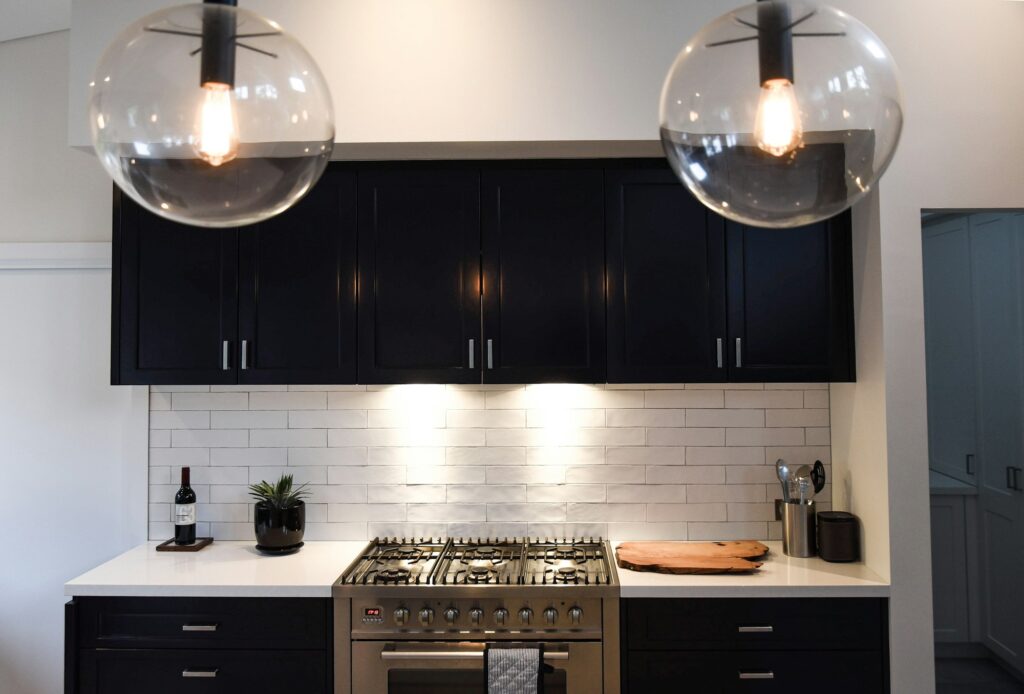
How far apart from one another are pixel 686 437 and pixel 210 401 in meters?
2.10

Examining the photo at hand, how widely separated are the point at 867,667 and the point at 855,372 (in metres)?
1.09

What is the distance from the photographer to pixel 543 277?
3.07 meters

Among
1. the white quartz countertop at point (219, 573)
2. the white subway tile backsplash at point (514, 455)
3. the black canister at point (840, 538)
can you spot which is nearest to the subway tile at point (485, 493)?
the white subway tile backsplash at point (514, 455)

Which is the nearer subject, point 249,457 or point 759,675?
point 759,675

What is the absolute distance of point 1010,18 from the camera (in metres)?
2.85

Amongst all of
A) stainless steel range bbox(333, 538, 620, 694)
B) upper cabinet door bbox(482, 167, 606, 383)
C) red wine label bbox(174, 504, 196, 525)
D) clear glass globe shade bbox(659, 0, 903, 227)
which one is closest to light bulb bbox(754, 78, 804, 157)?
clear glass globe shade bbox(659, 0, 903, 227)

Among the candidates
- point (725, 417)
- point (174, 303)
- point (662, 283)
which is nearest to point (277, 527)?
point (174, 303)

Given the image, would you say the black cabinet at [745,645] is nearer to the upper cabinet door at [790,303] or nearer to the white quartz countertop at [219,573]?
the upper cabinet door at [790,303]

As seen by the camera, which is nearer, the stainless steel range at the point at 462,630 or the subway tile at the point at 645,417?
the stainless steel range at the point at 462,630

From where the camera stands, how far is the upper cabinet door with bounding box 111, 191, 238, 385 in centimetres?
309

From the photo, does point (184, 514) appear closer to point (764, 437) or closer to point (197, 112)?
point (764, 437)

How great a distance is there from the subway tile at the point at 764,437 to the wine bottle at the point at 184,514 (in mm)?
2307

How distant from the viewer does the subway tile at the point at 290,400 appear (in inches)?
133

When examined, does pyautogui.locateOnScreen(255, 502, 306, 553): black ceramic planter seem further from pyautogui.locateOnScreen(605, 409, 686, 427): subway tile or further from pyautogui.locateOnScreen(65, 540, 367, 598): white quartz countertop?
pyautogui.locateOnScreen(605, 409, 686, 427): subway tile
